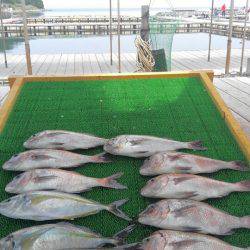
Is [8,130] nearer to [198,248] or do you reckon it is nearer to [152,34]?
[198,248]

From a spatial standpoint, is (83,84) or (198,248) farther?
(83,84)

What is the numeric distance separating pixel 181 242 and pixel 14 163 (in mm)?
1523

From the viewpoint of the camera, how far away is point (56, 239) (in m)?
2.17

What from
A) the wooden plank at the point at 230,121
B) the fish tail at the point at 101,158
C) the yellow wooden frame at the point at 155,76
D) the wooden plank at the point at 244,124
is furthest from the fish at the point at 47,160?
the wooden plank at the point at 244,124

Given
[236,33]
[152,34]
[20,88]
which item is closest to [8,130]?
[20,88]

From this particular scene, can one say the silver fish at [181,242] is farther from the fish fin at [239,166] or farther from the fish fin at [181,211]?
the fish fin at [239,166]

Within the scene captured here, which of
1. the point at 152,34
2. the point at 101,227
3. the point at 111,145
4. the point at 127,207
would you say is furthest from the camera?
the point at 152,34

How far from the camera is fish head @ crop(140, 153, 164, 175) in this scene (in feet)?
9.39

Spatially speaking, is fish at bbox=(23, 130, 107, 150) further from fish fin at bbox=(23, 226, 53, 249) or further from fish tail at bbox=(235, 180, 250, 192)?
fish tail at bbox=(235, 180, 250, 192)

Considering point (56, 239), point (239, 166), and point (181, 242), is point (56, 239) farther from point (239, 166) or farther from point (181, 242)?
point (239, 166)

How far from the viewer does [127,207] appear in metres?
2.62

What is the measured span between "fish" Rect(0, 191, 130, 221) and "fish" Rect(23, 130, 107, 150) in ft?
2.52

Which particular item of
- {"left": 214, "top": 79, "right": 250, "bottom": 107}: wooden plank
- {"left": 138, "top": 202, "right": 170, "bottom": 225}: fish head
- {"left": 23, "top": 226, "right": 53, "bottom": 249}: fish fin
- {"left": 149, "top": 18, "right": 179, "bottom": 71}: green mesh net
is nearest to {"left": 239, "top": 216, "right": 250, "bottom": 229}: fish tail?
{"left": 138, "top": 202, "right": 170, "bottom": 225}: fish head

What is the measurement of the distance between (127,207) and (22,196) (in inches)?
29.2
